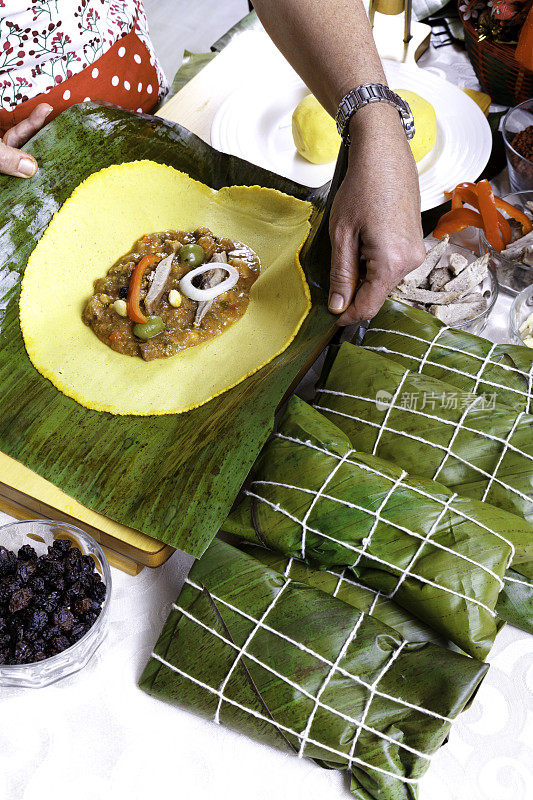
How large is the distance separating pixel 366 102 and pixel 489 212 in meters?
0.43

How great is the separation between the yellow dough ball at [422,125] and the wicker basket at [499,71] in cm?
26

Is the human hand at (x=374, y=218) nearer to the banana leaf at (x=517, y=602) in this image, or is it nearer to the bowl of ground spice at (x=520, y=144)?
the bowl of ground spice at (x=520, y=144)

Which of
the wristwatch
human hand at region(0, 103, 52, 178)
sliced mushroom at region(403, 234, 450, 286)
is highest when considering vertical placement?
human hand at region(0, 103, 52, 178)

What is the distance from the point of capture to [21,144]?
6.88ft

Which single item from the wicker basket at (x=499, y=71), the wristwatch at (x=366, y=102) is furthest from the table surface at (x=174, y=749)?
the wicker basket at (x=499, y=71)

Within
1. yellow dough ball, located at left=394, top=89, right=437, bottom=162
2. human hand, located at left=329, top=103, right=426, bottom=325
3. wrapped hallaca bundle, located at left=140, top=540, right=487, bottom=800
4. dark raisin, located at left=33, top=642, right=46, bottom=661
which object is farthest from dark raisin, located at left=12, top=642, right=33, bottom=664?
yellow dough ball, located at left=394, top=89, right=437, bottom=162

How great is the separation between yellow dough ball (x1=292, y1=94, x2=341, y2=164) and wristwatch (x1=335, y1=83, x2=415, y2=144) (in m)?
0.25

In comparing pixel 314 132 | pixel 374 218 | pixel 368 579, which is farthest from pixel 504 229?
pixel 368 579

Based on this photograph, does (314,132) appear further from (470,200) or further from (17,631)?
(17,631)

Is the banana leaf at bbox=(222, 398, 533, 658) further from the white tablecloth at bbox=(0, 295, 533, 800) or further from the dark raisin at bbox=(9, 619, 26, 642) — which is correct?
the dark raisin at bbox=(9, 619, 26, 642)

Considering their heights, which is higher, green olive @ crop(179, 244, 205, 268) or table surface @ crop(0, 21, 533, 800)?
green olive @ crop(179, 244, 205, 268)

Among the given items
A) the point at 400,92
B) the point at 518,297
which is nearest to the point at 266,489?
the point at 518,297

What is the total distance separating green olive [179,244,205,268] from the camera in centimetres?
196

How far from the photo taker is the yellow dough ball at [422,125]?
2070 millimetres
